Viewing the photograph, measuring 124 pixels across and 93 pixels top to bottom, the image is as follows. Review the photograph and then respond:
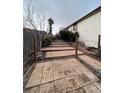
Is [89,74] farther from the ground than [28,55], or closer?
closer

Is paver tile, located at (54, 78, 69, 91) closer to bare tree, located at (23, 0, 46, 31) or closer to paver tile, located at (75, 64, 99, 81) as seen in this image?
paver tile, located at (75, 64, 99, 81)

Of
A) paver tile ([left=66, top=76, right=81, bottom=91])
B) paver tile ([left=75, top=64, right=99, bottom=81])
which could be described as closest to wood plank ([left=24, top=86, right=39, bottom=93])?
paver tile ([left=66, top=76, right=81, bottom=91])

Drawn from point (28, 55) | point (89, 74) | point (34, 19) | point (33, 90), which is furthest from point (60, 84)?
point (34, 19)

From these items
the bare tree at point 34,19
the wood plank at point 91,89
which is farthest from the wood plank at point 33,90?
the bare tree at point 34,19

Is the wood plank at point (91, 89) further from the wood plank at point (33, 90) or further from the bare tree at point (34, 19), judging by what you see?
the bare tree at point (34, 19)

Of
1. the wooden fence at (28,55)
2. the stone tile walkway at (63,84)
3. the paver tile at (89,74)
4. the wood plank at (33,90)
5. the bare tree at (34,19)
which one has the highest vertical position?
the bare tree at (34,19)

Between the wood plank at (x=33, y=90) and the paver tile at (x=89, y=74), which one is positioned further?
the paver tile at (x=89, y=74)

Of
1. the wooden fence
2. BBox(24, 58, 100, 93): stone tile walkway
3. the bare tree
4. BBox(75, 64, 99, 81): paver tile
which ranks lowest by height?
BBox(24, 58, 100, 93): stone tile walkway

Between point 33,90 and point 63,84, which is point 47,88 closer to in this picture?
point 33,90
